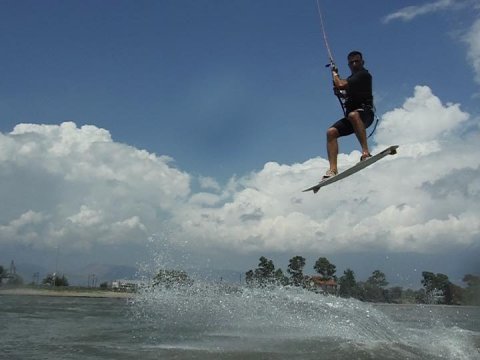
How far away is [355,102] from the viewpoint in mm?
11023

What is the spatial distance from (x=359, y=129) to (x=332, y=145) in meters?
0.71

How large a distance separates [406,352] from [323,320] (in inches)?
143

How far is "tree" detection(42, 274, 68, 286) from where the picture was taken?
14512 cm

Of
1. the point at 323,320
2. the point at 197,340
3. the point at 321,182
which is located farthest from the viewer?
the point at 323,320

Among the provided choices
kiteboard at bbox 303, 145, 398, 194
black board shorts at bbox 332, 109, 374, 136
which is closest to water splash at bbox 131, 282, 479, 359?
kiteboard at bbox 303, 145, 398, 194

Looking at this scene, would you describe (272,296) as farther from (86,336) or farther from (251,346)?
(86,336)

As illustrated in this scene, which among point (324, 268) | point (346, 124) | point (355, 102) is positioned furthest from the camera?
point (324, 268)

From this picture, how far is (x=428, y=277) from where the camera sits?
121000mm

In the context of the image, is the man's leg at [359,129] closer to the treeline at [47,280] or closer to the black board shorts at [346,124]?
the black board shorts at [346,124]

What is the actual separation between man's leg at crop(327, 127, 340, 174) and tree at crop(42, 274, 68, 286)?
481ft

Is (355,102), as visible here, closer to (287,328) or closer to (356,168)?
(356,168)

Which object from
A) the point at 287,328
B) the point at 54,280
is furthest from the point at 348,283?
the point at 287,328

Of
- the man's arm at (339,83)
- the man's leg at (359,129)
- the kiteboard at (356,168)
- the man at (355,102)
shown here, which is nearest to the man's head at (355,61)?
the man at (355,102)

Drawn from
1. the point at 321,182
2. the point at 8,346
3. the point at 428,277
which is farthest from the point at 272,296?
the point at 428,277
